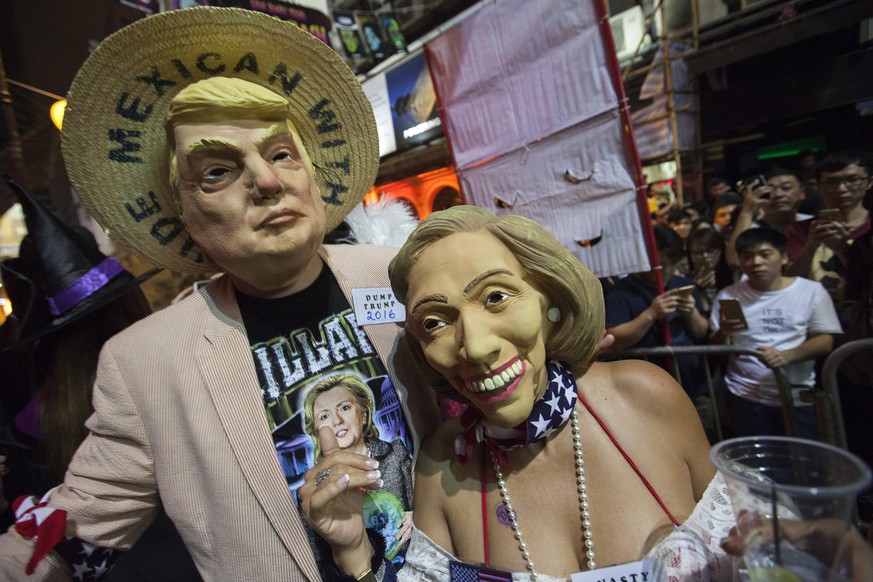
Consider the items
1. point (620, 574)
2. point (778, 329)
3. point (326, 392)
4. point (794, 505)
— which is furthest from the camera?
point (778, 329)

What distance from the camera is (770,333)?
2357mm

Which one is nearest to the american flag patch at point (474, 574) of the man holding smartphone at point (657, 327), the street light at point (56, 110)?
the man holding smartphone at point (657, 327)

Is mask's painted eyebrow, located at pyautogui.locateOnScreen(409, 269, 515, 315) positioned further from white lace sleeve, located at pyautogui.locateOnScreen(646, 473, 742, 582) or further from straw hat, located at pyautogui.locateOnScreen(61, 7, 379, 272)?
straw hat, located at pyautogui.locateOnScreen(61, 7, 379, 272)

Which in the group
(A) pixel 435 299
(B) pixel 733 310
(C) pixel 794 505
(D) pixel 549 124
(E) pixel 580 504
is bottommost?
(B) pixel 733 310

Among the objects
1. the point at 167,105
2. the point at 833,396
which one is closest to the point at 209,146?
the point at 167,105

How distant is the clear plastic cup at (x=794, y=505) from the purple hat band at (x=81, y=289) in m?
2.52

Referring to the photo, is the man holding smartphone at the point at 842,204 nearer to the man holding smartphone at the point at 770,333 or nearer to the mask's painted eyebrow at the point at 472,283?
the man holding smartphone at the point at 770,333

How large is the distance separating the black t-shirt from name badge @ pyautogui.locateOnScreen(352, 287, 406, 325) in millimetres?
48

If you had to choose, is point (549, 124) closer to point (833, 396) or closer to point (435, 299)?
point (833, 396)

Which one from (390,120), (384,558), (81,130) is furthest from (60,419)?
(390,120)

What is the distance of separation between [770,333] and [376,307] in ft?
7.05

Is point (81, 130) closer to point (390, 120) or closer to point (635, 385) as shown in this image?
point (635, 385)

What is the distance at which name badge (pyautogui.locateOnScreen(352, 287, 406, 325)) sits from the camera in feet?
5.33

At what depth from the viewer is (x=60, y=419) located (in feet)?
6.63
